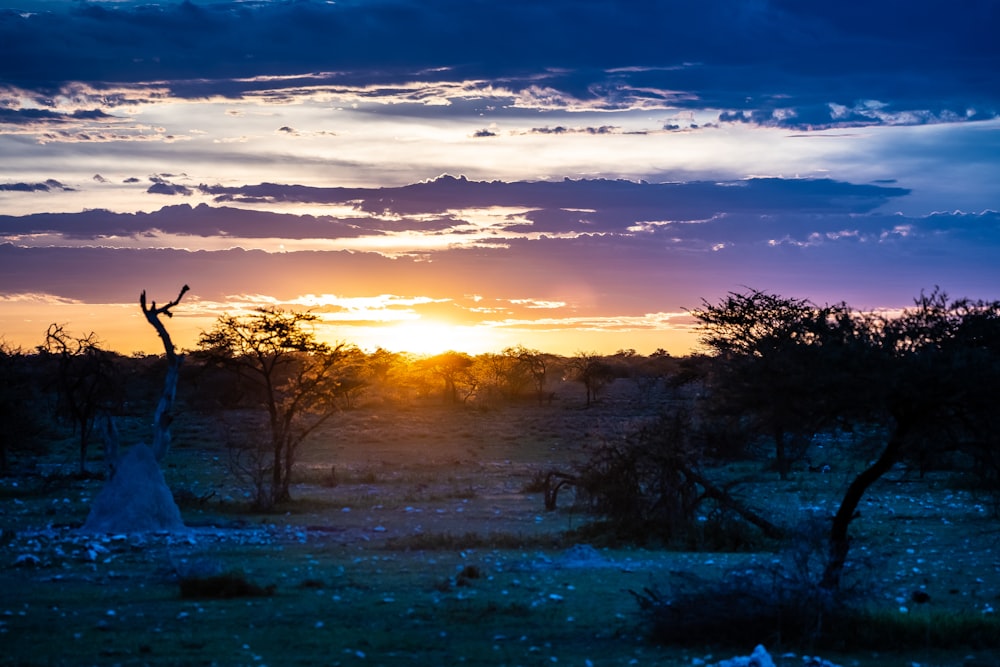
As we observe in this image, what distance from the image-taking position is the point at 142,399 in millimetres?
73312

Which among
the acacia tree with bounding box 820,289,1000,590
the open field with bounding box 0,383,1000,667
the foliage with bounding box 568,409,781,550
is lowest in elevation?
the open field with bounding box 0,383,1000,667

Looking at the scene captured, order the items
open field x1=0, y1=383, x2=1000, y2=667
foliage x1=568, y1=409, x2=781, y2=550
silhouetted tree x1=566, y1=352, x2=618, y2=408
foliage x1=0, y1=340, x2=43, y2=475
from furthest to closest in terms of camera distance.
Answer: silhouetted tree x1=566, y1=352, x2=618, y2=408 < foliage x1=0, y1=340, x2=43, y2=475 < foliage x1=568, y1=409, x2=781, y2=550 < open field x1=0, y1=383, x2=1000, y2=667

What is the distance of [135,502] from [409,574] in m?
7.76

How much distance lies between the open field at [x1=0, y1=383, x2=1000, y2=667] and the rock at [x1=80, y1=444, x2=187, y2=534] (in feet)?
2.17

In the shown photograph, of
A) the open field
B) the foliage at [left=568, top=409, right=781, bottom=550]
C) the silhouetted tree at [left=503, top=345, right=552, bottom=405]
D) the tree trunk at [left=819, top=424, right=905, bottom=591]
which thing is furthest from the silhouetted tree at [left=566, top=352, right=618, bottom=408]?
the tree trunk at [left=819, top=424, right=905, bottom=591]

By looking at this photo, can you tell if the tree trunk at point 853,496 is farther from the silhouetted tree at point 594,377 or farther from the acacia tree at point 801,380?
the silhouetted tree at point 594,377

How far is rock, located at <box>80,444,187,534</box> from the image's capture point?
76.7 feet

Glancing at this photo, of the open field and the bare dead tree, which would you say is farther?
the bare dead tree

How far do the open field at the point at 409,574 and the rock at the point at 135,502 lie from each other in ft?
2.17

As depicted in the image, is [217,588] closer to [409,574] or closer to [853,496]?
[409,574]

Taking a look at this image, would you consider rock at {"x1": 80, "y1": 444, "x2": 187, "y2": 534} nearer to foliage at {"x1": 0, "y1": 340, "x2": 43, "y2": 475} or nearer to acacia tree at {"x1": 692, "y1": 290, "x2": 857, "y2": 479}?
acacia tree at {"x1": 692, "y1": 290, "x2": 857, "y2": 479}

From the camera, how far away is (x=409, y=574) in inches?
742

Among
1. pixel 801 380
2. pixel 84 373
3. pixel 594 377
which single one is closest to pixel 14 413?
pixel 84 373

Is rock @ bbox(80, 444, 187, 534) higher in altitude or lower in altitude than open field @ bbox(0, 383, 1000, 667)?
higher
